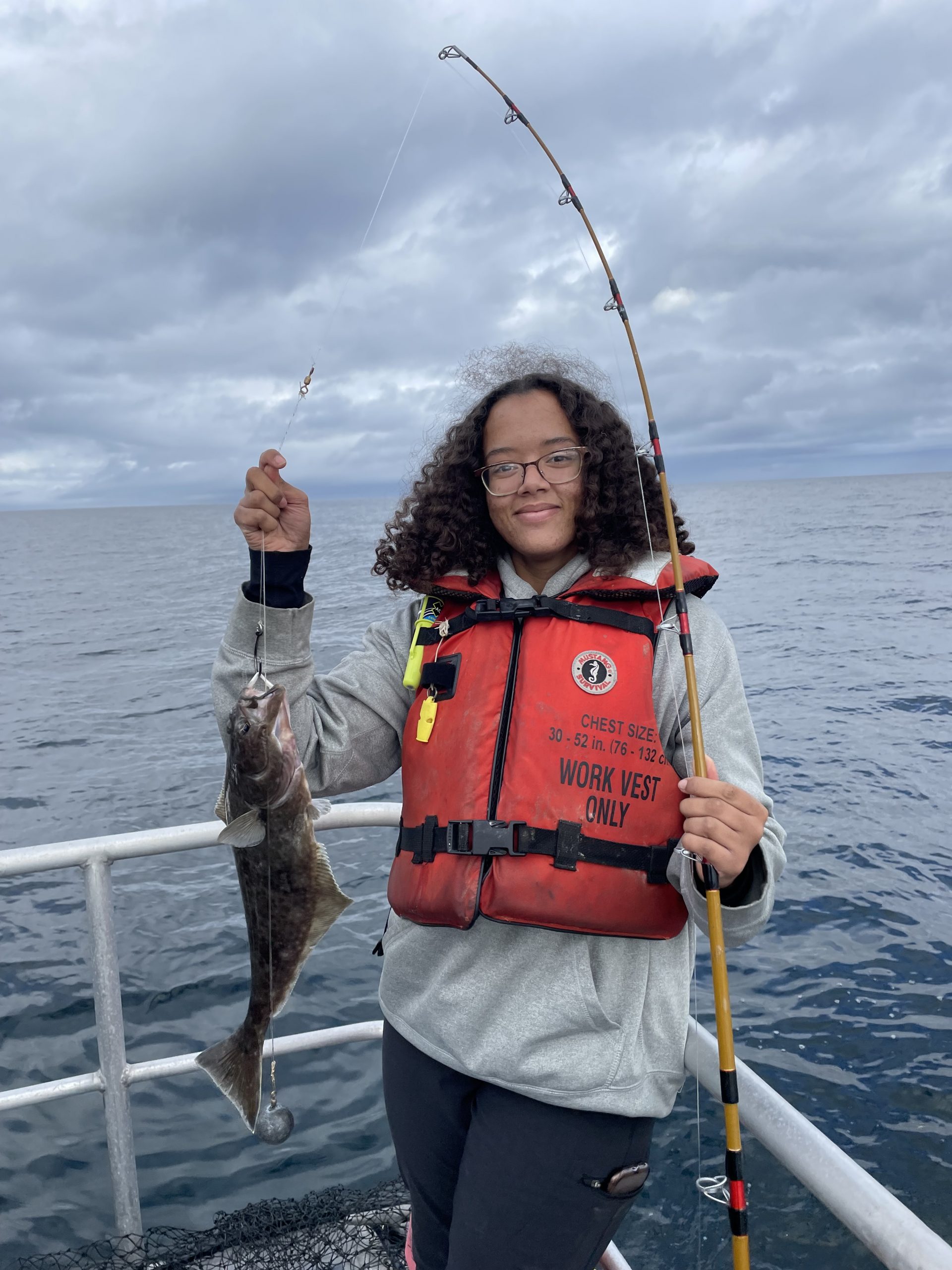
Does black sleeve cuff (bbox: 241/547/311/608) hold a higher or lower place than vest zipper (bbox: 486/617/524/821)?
higher

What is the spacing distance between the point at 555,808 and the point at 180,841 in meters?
Answer: 1.31

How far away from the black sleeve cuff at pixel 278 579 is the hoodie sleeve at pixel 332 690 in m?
0.02

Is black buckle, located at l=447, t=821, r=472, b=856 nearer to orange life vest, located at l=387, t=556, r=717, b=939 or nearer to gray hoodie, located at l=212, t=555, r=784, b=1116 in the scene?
orange life vest, located at l=387, t=556, r=717, b=939

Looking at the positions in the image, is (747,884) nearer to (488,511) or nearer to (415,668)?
(415,668)

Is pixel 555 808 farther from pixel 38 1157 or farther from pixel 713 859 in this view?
pixel 38 1157

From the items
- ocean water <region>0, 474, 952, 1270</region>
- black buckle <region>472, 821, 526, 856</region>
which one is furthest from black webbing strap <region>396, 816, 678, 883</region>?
ocean water <region>0, 474, 952, 1270</region>

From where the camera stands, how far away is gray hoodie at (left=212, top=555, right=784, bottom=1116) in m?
2.07

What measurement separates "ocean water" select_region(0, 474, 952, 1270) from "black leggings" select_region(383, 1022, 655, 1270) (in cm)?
321

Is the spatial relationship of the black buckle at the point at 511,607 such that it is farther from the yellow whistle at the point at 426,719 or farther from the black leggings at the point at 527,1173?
the black leggings at the point at 527,1173

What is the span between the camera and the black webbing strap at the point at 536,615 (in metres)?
2.48

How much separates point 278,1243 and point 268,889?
149 cm

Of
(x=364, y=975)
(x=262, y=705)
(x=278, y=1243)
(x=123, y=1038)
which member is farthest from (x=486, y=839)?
(x=364, y=975)

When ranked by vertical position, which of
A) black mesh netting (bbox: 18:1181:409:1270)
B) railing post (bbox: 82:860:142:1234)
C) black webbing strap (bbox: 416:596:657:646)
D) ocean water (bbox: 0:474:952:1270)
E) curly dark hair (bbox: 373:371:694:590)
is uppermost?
curly dark hair (bbox: 373:371:694:590)

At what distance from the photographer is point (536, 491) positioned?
259 centimetres
